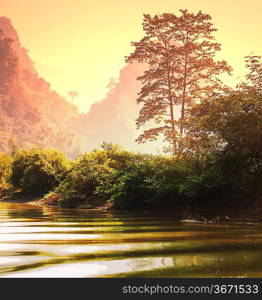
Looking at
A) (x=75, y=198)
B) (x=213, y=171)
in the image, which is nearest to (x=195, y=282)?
(x=213, y=171)

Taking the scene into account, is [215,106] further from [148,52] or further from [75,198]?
[148,52]

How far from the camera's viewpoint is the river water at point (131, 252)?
28.1 feet

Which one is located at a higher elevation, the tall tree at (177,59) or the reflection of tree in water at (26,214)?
the tall tree at (177,59)

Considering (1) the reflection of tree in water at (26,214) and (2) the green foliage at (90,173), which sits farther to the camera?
(2) the green foliage at (90,173)

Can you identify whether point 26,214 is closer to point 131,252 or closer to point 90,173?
point 90,173

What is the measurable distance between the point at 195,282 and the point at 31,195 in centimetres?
4142

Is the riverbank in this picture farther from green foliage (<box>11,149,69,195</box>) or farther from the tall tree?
the tall tree

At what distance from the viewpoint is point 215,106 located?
23.1 m

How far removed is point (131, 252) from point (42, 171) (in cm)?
3706

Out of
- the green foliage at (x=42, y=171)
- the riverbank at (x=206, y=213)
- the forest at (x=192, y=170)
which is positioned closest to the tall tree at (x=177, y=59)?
the green foliage at (x=42, y=171)

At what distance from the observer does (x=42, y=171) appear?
47.3 metres

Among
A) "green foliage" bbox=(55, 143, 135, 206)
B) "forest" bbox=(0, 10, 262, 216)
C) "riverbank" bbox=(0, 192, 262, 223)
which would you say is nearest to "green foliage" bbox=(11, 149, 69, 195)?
"forest" bbox=(0, 10, 262, 216)

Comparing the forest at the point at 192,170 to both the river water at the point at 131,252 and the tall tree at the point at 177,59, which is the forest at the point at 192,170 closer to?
the river water at the point at 131,252

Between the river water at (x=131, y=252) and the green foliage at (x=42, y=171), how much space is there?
30.4 meters
